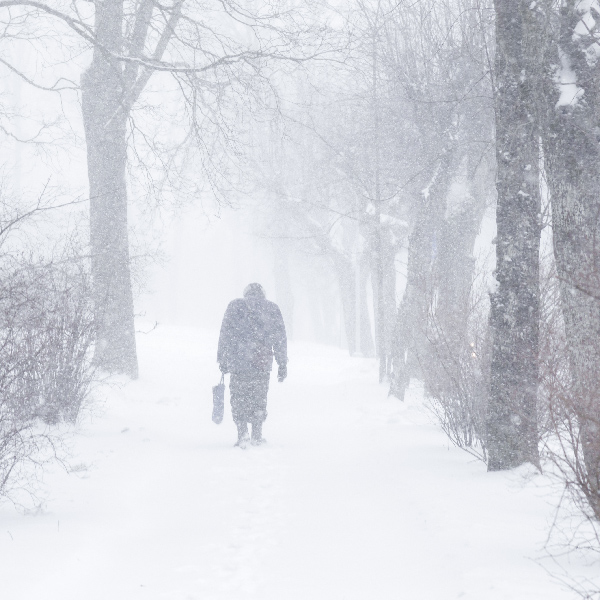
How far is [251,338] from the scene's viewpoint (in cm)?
904

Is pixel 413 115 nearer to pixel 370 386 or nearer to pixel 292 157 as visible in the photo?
pixel 370 386

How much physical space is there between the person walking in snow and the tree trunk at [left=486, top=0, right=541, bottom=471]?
338 cm

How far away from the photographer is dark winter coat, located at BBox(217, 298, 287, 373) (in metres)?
8.95

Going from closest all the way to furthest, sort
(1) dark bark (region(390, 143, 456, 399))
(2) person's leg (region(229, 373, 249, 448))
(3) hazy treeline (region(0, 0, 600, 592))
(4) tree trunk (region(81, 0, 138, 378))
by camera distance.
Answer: (3) hazy treeline (region(0, 0, 600, 592)), (2) person's leg (region(229, 373, 249, 448)), (4) tree trunk (region(81, 0, 138, 378)), (1) dark bark (region(390, 143, 456, 399))

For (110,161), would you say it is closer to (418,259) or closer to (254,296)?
(254,296)

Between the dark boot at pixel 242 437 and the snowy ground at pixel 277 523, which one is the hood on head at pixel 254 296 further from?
the snowy ground at pixel 277 523

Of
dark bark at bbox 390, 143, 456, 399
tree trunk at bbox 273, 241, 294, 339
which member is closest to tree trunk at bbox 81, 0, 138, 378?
dark bark at bbox 390, 143, 456, 399

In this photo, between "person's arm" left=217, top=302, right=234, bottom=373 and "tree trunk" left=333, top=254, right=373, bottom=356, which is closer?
"person's arm" left=217, top=302, right=234, bottom=373

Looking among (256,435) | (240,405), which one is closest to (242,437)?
(256,435)

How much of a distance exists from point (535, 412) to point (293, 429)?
500 centimetres

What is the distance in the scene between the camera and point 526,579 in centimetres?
366

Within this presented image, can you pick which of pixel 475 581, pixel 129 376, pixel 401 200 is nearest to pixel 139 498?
pixel 475 581

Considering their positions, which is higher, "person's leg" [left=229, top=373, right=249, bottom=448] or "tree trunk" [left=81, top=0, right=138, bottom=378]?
"tree trunk" [left=81, top=0, right=138, bottom=378]

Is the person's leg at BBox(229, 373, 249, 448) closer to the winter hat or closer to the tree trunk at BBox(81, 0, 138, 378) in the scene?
the winter hat
